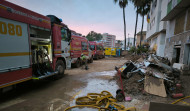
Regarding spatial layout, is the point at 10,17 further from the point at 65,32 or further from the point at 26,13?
the point at 65,32

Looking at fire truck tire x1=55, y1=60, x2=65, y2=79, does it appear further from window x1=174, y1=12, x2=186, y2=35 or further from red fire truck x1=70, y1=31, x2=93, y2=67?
window x1=174, y1=12, x2=186, y2=35

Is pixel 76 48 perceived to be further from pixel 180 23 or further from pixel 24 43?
pixel 180 23

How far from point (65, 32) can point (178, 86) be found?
6303mm

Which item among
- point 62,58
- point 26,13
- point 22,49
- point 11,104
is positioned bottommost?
point 11,104

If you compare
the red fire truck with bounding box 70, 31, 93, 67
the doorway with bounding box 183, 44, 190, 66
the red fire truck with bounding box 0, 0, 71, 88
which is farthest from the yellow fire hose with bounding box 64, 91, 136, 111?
the doorway with bounding box 183, 44, 190, 66

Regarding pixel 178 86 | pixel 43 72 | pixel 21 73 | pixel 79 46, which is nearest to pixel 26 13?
pixel 21 73

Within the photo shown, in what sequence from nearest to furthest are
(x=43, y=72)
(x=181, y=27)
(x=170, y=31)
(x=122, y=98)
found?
1. (x=122, y=98)
2. (x=43, y=72)
3. (x=181, y=27)
4. (x=170, y=31)

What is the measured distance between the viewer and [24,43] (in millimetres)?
3564

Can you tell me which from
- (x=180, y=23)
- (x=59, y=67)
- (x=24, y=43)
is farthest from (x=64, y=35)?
(x=180, y=23)

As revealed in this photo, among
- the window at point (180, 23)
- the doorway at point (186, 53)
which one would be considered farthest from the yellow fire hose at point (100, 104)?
the window at point (180, 23)

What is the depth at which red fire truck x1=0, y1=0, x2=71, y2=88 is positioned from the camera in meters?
2.96

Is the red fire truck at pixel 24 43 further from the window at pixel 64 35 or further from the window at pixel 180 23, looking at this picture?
the window at pixel 180 23

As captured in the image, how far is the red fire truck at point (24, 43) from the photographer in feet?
9.72

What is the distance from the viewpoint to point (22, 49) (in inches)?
138
